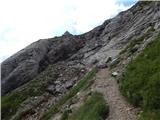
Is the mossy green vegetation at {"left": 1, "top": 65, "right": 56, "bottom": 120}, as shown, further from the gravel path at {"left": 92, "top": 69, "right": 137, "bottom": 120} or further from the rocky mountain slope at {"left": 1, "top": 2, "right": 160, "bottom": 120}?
the gravel path at {"left": 92, "top": 69, "right": 137, "bottom": 120}

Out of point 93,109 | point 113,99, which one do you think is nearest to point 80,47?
point 113,99

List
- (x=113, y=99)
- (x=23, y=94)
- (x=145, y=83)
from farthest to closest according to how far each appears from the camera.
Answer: (x=23, y=94), (x=113, y=99), (x=145, y=83)

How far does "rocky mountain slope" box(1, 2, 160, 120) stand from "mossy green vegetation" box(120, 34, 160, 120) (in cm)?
778

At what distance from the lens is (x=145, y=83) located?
32812 millimetres

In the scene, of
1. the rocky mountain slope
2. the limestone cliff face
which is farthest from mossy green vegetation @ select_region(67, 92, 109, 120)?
the limestone cliff face

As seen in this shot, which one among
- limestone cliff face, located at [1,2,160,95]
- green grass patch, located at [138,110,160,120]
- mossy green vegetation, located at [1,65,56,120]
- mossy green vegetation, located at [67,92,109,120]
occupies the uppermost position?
limestone cliff face, located at [1,2,160,95]

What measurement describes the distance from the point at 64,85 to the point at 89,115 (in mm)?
26522

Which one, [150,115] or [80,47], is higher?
[80,47]

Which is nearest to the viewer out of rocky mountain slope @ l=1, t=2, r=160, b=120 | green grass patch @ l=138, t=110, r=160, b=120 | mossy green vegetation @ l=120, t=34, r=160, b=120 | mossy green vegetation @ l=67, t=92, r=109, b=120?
green grass patch @ l=138, t=110, r=160, b=120

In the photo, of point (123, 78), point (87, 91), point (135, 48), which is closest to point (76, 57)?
point (135, 48)

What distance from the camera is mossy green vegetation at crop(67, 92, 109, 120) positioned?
106 feet

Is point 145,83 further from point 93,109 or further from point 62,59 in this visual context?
point 62,59

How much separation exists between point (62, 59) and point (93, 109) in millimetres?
47767

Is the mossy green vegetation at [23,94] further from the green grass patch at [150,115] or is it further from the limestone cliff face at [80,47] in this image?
the green grass patch at [150,115]
